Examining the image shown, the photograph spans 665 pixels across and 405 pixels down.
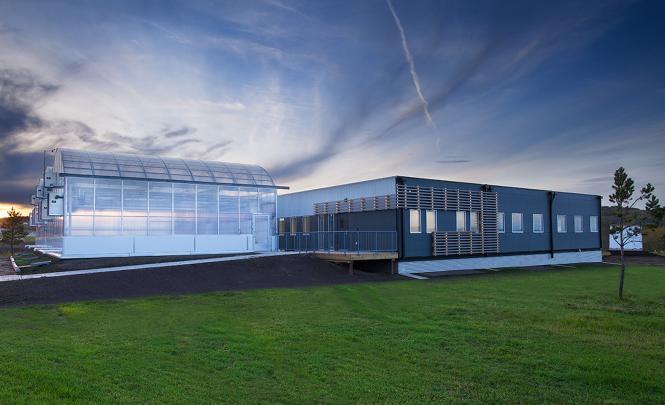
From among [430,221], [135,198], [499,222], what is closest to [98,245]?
[135,198]

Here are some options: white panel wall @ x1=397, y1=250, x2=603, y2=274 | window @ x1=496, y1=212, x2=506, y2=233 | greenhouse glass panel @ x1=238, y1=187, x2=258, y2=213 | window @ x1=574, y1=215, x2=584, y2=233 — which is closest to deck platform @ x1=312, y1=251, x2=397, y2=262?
white panel wall @ x1=397, y1=250, x2=603, y2=274

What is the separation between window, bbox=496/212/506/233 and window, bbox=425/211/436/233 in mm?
5746

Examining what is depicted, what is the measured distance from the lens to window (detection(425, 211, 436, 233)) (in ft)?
89.6

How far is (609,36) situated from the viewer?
18.2 m

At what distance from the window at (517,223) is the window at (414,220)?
896 centimetres

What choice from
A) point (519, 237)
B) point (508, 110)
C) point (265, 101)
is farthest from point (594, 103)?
point (265, 101)

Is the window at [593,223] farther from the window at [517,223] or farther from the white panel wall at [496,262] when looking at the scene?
the window at [517,223]

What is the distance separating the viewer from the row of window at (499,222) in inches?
1059

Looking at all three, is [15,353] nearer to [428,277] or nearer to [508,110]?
[428,277]

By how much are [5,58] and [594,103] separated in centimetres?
2486

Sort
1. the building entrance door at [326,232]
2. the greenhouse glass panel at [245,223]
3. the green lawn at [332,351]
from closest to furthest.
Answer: the green lawn at [332,351] → the building entrance door at [326,232] → the greenhouse glass panel at [245,223]

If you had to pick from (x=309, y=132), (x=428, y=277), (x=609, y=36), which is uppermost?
(x=609, y=36)

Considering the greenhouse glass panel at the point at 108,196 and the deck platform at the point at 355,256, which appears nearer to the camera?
the deck platform at the point at 355,256

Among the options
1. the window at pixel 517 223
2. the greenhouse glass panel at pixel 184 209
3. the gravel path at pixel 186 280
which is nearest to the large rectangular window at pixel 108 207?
the greenhouse glass panel at pixel 184 209
